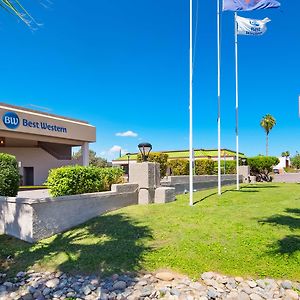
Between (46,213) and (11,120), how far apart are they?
16.7 meters

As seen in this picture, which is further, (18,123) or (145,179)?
(18,123)

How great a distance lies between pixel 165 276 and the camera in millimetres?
5906

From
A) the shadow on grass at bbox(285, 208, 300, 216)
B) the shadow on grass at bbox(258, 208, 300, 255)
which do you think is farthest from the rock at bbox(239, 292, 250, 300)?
the shadow on grass at bbox(285, 208, 300, 216)

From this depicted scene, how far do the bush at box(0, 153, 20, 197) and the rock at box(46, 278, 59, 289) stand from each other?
497 cm

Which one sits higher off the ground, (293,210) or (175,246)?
(293,210)

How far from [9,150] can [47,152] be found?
133 inches

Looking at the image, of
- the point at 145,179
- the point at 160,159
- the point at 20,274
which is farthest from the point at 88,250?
the point at 160,159

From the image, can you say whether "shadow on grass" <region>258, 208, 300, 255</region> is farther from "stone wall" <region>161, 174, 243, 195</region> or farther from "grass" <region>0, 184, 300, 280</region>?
"stone wall" <region>161, 174, 243, 195</region>

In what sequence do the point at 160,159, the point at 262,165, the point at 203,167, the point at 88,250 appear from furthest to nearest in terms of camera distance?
1. the point at 262,165
2. the point at 203,167
3. the point at 160,159
4. the point at 88,250

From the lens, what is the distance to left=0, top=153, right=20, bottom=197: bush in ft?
32.9

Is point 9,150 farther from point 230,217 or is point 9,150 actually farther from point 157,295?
point 157,295

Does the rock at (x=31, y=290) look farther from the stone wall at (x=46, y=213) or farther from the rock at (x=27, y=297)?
the stone wall at (x=46, y=213)

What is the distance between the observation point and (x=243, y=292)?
5.36 meters

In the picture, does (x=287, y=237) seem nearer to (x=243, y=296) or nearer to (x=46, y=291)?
(x=243, y=296)
